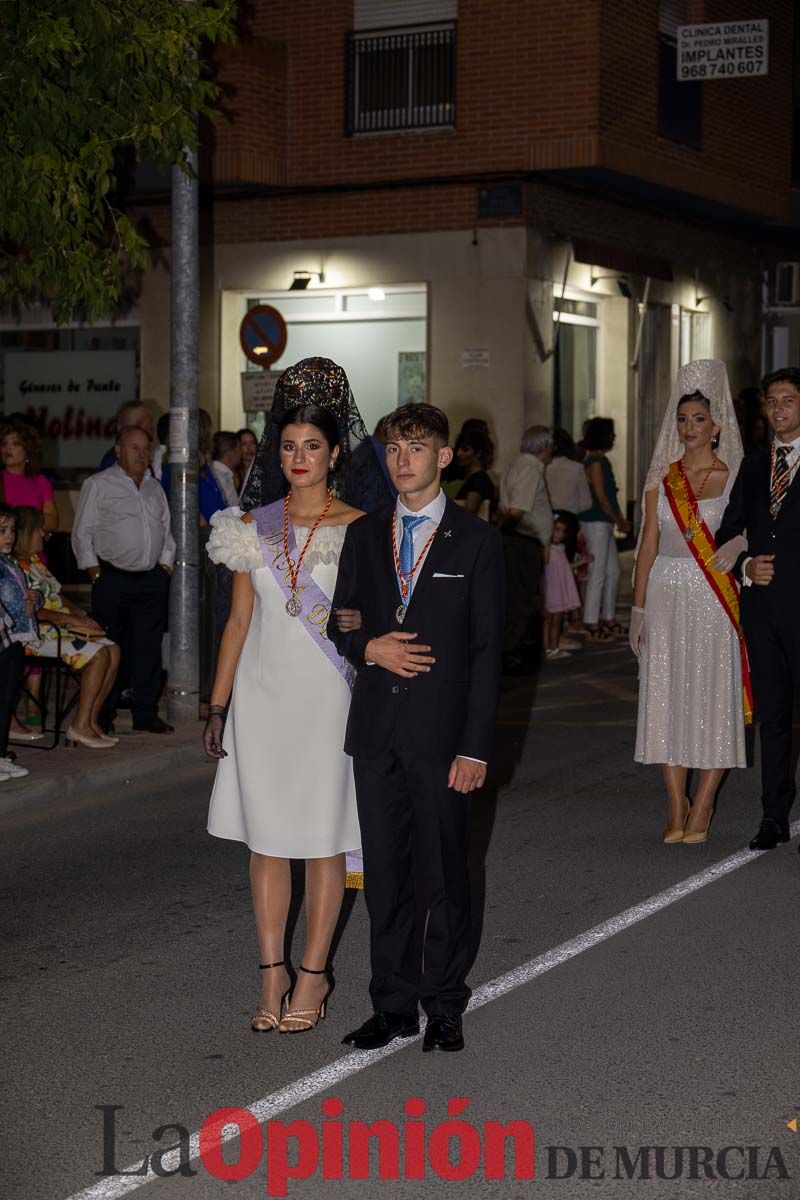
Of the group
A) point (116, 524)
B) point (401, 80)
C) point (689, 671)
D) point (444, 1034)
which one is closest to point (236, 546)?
point (444, 1034)

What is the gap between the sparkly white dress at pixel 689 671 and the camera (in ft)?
27.8

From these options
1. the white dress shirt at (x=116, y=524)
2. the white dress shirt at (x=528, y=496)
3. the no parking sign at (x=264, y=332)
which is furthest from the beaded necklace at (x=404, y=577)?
the no parking sign at (x=264, y=332)

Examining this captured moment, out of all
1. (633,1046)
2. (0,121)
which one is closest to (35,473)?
(0,121)

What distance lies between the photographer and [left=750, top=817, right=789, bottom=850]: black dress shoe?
834 centimetres

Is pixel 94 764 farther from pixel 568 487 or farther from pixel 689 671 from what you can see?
pixel 568 487

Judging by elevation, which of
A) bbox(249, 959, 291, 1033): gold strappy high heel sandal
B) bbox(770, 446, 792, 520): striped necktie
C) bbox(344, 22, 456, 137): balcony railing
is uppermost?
bbox(344, 22, 456, 137): balcony railing

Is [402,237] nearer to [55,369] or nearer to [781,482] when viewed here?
[55,369]

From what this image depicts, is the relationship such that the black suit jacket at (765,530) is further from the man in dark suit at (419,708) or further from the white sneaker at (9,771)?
the white sneaker at (9,771)

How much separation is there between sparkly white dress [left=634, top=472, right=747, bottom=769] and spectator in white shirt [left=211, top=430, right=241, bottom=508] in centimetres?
555

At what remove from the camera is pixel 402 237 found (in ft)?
71.4

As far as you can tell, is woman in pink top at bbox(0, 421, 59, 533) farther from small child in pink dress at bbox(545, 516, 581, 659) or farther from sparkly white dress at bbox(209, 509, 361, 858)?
sparkly white dress at bbox(209, 509, 361, 858)

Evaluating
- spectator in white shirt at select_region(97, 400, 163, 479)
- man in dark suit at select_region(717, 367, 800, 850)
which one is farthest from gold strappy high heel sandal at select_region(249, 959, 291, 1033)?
spectator in white shirt at select_region(97, 400, 163, 479)

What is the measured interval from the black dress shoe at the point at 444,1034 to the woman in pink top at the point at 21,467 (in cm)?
668

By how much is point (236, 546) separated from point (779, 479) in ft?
11.3
